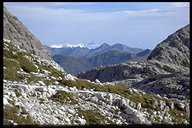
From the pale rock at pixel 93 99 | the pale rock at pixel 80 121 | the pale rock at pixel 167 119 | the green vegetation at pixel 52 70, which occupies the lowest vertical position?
the pale rock at pixel 167 119

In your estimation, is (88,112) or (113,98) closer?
(88,112)

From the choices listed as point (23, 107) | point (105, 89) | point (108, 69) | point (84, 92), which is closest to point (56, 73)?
point (105, 89)

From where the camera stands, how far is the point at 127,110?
22609 mm

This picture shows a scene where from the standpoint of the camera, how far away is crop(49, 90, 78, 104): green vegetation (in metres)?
21.1

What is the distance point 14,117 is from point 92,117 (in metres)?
5.98

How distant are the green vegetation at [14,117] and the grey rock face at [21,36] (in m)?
70.4

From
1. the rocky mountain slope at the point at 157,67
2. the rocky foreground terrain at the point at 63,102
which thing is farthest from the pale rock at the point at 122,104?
the rocky mountain slope at the point at 157,67

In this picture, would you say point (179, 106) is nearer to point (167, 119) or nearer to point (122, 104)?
point (167, 119)

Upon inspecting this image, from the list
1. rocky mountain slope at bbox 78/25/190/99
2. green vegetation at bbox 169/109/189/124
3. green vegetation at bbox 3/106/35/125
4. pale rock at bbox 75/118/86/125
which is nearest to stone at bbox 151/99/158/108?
green vegetation at bbox 169/109/189/124

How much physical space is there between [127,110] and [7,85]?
6.24 meters

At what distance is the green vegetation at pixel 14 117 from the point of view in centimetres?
1490

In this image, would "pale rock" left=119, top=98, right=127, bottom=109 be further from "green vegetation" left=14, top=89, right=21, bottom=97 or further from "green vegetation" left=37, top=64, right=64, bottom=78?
"green vegetation" left=14, top=89, right=21, bottom=97

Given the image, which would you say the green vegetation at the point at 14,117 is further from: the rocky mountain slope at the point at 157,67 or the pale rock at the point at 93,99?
the rocky mountain slope at the point at 157,67

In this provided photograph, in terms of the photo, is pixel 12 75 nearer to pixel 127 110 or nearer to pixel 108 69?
pixel 127 110
